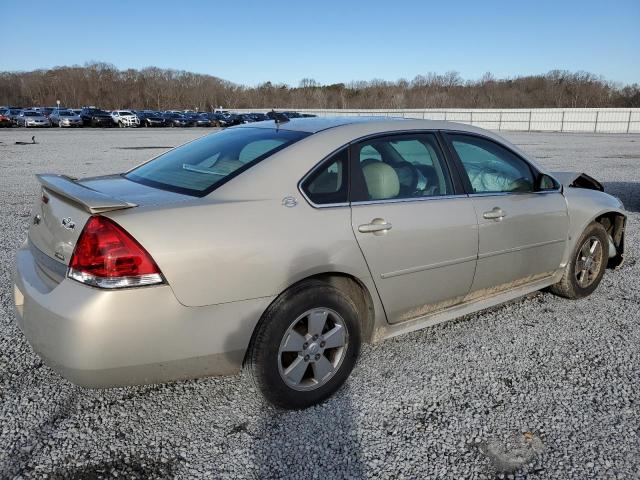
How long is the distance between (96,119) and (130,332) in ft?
159

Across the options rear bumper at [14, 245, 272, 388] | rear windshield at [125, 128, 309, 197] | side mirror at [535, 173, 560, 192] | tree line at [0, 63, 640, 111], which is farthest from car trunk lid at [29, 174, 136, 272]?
tree line at [0, 63, 640, 111]

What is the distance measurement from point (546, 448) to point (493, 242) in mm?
1425

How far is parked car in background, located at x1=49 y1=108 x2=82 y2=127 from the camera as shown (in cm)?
4333

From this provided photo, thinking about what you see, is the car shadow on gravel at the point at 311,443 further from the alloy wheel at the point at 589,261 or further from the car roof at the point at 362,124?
the alloy wheel at the point at 589,261

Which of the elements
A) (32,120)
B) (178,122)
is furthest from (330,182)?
(178,122)

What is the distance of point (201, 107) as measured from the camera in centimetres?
12056

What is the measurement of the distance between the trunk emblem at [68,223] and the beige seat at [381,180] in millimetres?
1591

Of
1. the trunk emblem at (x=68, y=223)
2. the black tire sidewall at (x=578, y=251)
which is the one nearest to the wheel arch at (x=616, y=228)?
the black tire sidewall at (x=578, y=251)

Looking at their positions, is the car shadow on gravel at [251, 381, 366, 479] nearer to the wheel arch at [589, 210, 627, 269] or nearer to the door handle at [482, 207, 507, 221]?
the door handle at [482, 207, 507, 221]

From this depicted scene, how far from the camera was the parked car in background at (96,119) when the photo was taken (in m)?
45.5

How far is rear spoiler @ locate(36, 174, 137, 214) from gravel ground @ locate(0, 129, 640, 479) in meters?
1.17

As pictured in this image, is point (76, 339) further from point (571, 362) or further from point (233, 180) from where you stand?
point (571, 362)

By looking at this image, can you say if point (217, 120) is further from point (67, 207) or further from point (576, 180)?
point (67, 207)

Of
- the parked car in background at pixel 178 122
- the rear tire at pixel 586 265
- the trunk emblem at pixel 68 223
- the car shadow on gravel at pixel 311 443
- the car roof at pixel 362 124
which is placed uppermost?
the car roof at pixel 362 124
